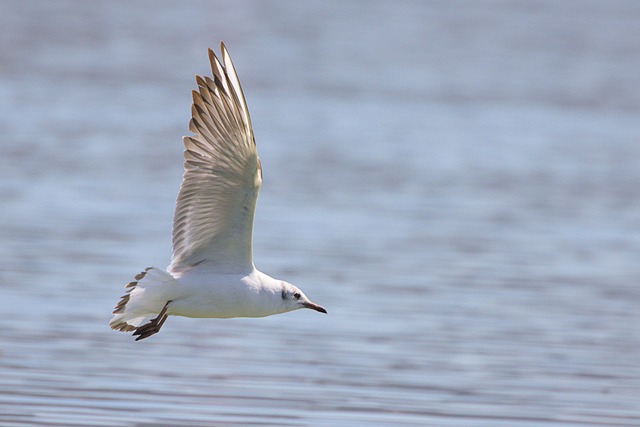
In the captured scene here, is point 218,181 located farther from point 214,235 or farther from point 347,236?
point 347,236

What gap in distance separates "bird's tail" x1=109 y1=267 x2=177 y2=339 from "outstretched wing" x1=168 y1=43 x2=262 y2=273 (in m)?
0.30

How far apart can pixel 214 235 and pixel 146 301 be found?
533 millimetres

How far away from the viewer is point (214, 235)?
790 centimetres

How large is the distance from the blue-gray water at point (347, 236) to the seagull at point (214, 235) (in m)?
0.67

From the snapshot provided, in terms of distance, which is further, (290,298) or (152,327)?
(290,298)

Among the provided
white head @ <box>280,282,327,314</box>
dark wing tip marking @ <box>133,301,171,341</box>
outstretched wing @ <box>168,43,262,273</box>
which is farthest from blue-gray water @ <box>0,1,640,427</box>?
outstretched wing @ <box>168,43,262,273</box>

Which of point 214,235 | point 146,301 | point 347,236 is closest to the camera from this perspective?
point 146,301

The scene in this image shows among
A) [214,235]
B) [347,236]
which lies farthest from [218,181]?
[347,236]

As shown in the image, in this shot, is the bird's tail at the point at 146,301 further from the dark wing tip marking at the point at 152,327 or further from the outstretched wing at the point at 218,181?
the outstretched wing at the point at 218,181

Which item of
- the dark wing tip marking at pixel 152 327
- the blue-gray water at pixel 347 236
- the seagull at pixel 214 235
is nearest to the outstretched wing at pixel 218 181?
the seagull at pixel 214 235

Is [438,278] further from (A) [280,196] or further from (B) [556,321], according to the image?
(A) [280,196]

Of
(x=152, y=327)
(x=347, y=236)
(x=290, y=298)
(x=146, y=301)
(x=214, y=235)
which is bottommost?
(x=152, y=327)

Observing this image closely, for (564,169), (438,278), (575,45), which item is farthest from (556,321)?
(575,45)

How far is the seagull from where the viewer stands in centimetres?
762
